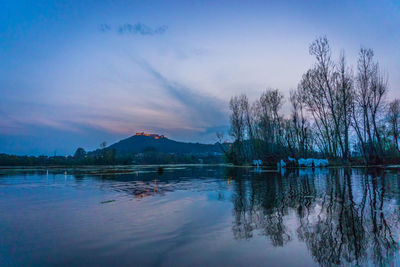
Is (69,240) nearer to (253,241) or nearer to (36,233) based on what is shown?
(36,233)

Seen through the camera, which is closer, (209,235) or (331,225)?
(209,235)

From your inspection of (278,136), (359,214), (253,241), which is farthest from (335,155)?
(253,241)

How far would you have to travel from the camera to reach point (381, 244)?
12.2 feet

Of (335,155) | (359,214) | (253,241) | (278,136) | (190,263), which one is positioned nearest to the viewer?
(190,263)

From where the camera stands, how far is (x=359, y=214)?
5.61 metres

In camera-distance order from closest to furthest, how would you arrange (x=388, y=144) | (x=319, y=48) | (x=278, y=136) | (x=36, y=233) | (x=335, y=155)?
1. (x=36, y=233)
2. (x=319, y=48)
3. (x=335, y=155)
4. (x=388, y=144)
5. (x=278, y=136)

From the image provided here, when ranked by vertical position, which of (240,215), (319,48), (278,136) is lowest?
(240,215)

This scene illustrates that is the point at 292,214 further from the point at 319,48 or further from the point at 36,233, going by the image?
the point at 319,48

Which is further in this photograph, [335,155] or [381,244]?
[335,155]

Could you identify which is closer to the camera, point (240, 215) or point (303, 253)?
point (303, 253)

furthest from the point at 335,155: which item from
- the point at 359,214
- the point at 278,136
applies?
the point at 359,214

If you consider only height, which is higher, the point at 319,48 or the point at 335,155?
the point at 319,48

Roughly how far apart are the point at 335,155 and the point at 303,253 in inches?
1643

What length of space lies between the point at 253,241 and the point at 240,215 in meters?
1.98
